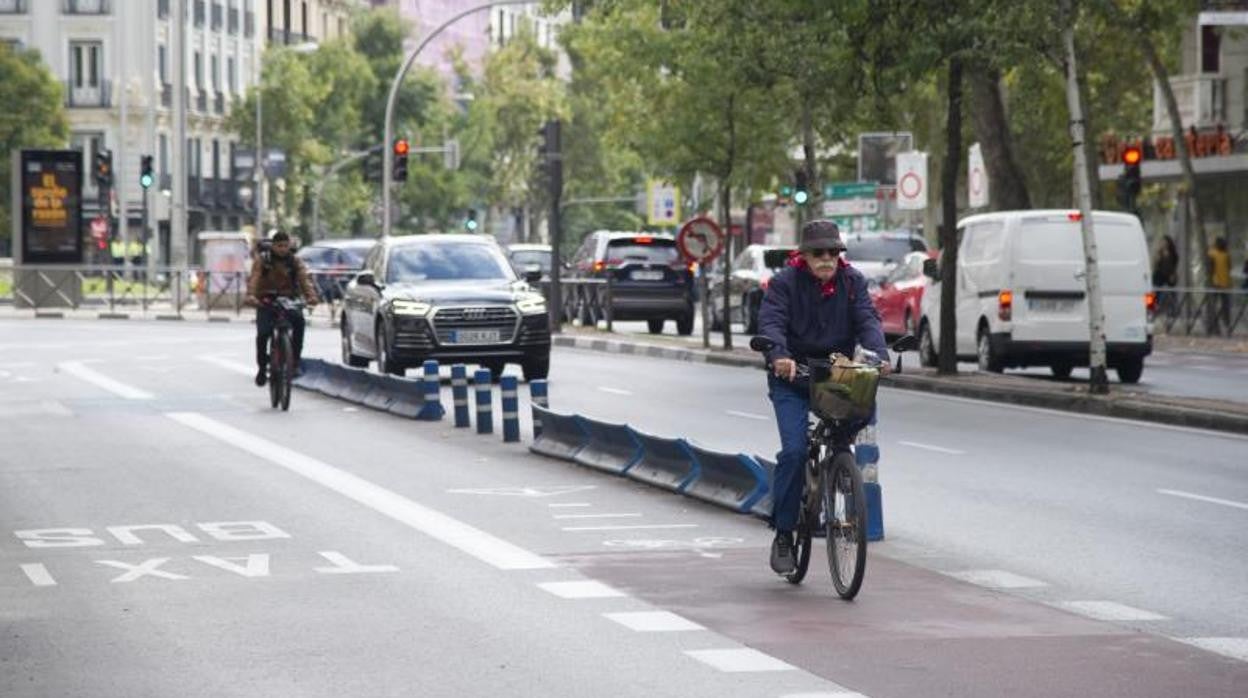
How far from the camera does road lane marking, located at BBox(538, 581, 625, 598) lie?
12812mm

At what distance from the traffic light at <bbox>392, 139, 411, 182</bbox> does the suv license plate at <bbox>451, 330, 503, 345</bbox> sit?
36.7 metres

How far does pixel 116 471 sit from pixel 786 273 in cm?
838

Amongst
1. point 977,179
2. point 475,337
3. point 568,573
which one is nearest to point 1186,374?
point 475,337

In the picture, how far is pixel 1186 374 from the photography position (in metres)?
37.1

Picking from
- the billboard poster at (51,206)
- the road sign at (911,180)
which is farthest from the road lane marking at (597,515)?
the billboard poster at (51,206)

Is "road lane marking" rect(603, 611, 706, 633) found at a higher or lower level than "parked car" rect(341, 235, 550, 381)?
lower

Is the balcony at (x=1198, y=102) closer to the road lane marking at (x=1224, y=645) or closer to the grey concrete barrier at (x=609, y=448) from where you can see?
the grey concrete barrier at (x=609, y=448)

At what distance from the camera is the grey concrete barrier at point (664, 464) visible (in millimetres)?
18109

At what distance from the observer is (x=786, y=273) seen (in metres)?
13.3

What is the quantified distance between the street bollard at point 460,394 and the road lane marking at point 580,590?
1156 centimetres

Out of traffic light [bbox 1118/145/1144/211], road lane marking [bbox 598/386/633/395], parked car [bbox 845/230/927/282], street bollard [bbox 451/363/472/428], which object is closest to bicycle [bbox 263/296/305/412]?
street bollard [bbox 451/363/472/428]

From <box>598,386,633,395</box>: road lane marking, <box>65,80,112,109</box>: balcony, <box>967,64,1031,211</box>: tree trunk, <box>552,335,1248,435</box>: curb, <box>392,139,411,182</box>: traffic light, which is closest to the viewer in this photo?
<box>552,335,1248,435</box>: curb

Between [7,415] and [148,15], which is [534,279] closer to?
[7,415]

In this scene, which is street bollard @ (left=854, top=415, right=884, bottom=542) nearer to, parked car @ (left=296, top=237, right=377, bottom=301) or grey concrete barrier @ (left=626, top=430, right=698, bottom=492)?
grey concrete barrier @ (left=626, top=430, right=698, bottom=492)
